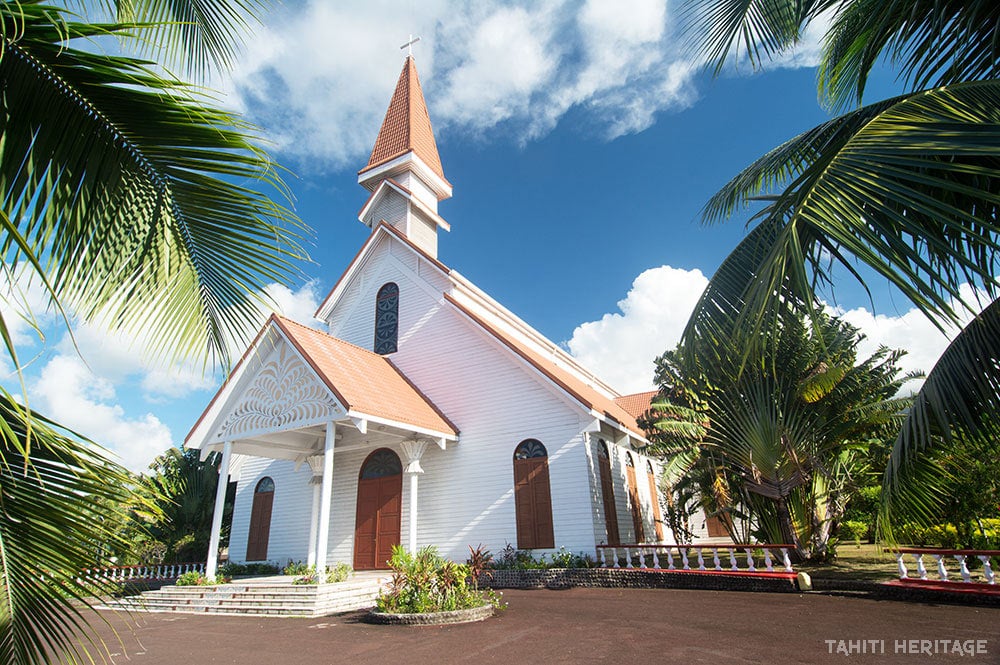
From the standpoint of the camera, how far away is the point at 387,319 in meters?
17.4

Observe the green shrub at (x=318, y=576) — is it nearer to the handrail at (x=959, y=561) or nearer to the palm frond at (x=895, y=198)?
the handrail at (x=959, y=561)

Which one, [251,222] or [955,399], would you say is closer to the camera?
[251,222]

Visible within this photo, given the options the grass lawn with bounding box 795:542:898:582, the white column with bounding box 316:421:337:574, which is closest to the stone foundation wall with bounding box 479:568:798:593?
the grass lawn with bounding box 795:542:898:582

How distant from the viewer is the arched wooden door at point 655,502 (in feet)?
64.1

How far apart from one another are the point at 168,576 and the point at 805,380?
20.8m

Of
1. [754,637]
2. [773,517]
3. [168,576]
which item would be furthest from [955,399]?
[168,576]

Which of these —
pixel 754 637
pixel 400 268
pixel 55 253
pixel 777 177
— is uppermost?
pixel 400 268

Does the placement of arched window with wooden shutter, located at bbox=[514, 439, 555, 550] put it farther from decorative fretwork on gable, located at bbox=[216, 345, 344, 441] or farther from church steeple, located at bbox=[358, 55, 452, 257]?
church steeple, located at bbox=[358, 55, 452, 257]

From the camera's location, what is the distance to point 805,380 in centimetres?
1080

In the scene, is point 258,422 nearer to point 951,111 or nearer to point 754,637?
point 754,637

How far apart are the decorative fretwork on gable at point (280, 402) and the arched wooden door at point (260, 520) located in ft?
15.7

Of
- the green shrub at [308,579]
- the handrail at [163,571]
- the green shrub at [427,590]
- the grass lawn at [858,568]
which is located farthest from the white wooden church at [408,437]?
the grass lawn at [858,568]

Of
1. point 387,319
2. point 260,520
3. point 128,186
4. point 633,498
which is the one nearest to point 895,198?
point 128,186

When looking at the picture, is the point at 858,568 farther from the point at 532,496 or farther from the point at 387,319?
the point at 387,319
